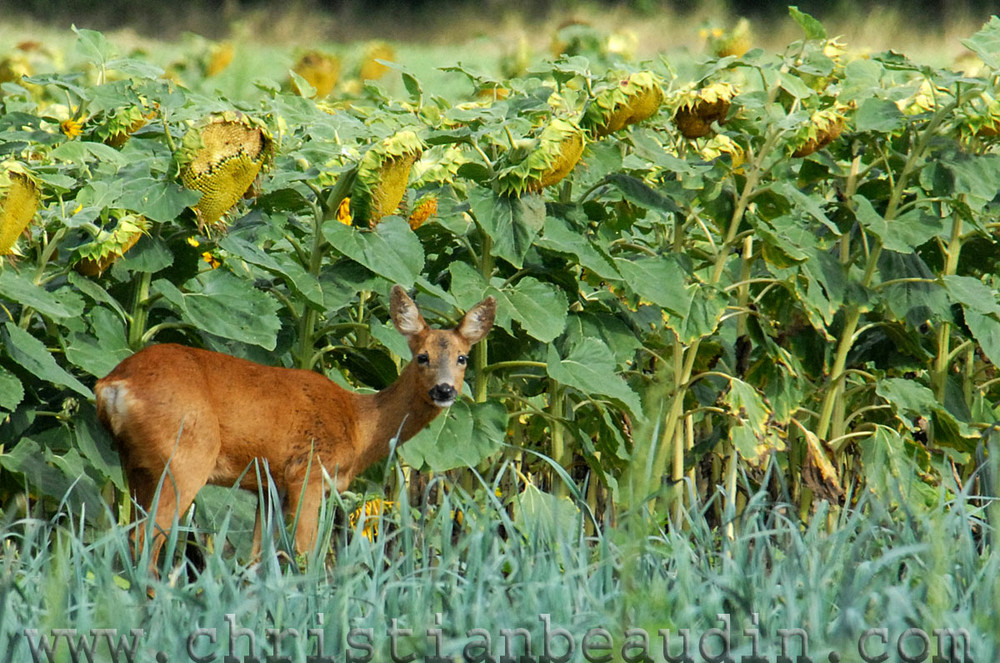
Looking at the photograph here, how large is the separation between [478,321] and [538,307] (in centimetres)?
18

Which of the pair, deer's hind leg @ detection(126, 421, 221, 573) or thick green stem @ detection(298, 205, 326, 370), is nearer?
deer's hind leg @ detection(126, 421, 221, 573)

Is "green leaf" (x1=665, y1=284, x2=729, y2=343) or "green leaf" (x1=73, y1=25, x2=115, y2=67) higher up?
"green leaf" (x1=73, y1=25, x2=115, y2=67)

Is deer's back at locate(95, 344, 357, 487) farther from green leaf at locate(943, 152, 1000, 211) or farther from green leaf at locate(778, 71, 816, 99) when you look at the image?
green leaf at locate(943, 152, 1000, 211)

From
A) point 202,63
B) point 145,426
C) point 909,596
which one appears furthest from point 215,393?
point 202,63

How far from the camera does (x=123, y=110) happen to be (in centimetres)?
363

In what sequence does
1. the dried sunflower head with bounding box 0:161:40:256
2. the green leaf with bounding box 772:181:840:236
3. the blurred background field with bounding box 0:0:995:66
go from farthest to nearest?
the blurred background field with bounding box 0:0:995:66
the green leaf with bounding box 772:181:840:236
the dried sunflower head with bounding box 0:161:40:256

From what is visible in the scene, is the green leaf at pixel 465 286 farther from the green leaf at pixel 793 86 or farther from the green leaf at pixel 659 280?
the green leaf at pixel 793 86

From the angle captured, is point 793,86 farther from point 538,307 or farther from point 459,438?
point 459,438

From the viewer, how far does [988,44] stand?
375 cm

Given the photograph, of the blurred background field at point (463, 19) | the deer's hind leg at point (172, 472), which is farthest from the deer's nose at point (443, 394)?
the blurred background field at point (463, 19)

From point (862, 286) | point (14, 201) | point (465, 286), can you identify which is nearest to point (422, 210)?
point (465, 286)

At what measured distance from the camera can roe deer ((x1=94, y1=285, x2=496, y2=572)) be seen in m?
3.20

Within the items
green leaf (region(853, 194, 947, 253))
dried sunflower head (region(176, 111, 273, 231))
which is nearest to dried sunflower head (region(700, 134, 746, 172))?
green leaf (region(853, 194, 947, 253))

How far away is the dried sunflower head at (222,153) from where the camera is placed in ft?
10.4
